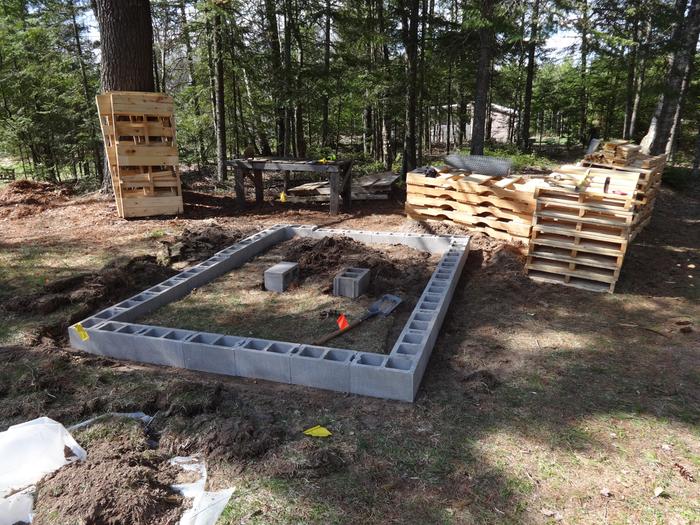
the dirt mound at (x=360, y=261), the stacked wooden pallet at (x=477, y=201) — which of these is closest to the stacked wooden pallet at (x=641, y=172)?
the stacked wooden pallet at (x=477, y=201)

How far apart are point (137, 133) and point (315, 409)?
6.91 m

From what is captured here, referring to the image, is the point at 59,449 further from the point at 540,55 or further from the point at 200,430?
the point at 540,55

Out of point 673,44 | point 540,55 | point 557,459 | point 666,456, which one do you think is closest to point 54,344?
point 557,459

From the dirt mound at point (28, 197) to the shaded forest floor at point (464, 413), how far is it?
4063mm

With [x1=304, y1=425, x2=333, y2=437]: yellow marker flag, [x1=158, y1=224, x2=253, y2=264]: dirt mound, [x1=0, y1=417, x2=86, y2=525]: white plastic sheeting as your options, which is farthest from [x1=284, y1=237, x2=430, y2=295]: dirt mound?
[x1=0, y1=417, x2=86, y2=525]: white plastic sheeting

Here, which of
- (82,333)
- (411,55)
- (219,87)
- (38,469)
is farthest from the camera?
(411,55)

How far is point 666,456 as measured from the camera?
2.70 meters

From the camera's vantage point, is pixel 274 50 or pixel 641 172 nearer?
pixel 641 172

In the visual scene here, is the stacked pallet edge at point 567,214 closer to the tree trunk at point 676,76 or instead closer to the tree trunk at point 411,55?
the tree trunk at point 411,55

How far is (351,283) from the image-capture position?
5035 mm

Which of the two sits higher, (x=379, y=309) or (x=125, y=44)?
(x=125, y=44)

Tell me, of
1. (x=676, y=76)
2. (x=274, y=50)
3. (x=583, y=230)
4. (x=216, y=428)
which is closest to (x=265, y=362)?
(x=216, y=428)

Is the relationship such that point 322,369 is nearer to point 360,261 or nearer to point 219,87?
point 360,261

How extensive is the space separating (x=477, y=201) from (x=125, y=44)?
6.92m
